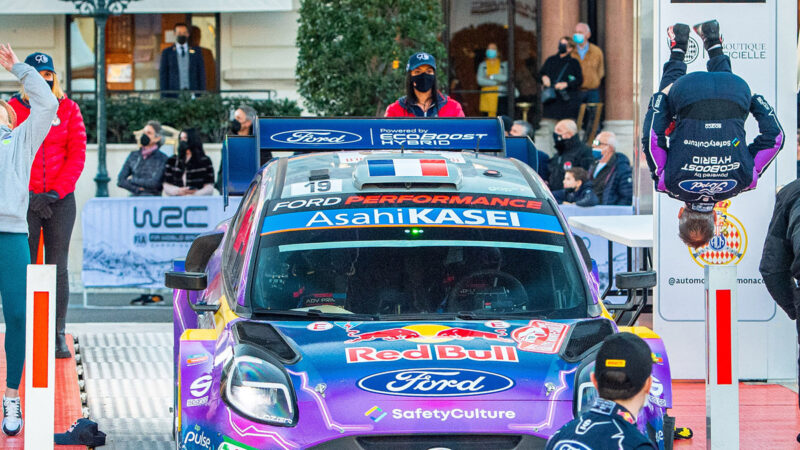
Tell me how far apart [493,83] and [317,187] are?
16498mm

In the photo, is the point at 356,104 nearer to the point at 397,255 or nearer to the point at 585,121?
the point at 585,121

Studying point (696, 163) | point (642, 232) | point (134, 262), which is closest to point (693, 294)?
point (642, 232)

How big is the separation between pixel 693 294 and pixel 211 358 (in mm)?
4326

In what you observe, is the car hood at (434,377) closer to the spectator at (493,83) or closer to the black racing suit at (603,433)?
the black racing suit at (603,433)

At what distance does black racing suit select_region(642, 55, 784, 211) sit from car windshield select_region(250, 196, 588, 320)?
197 centimetres

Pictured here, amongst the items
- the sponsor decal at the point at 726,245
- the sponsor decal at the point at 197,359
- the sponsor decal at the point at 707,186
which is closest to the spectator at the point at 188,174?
the sponsor decal at the point at 726,245

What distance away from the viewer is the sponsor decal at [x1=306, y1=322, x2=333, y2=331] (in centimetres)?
543

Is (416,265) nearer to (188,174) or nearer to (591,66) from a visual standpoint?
(188,174)

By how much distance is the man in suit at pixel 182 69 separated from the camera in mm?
21203

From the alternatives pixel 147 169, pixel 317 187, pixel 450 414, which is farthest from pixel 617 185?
pixel 450 414

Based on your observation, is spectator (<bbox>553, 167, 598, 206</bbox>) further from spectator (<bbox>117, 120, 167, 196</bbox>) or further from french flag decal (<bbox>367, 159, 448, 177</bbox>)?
french flag decal (<bbox>367, 159, 448, 177</bbox>)

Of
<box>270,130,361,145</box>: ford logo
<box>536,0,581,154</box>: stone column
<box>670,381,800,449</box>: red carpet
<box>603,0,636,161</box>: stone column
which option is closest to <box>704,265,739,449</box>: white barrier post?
<box>670,381,800,449</box>: red carpet

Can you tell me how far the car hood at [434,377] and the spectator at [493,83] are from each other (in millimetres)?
17310

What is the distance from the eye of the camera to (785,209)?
7.37m
